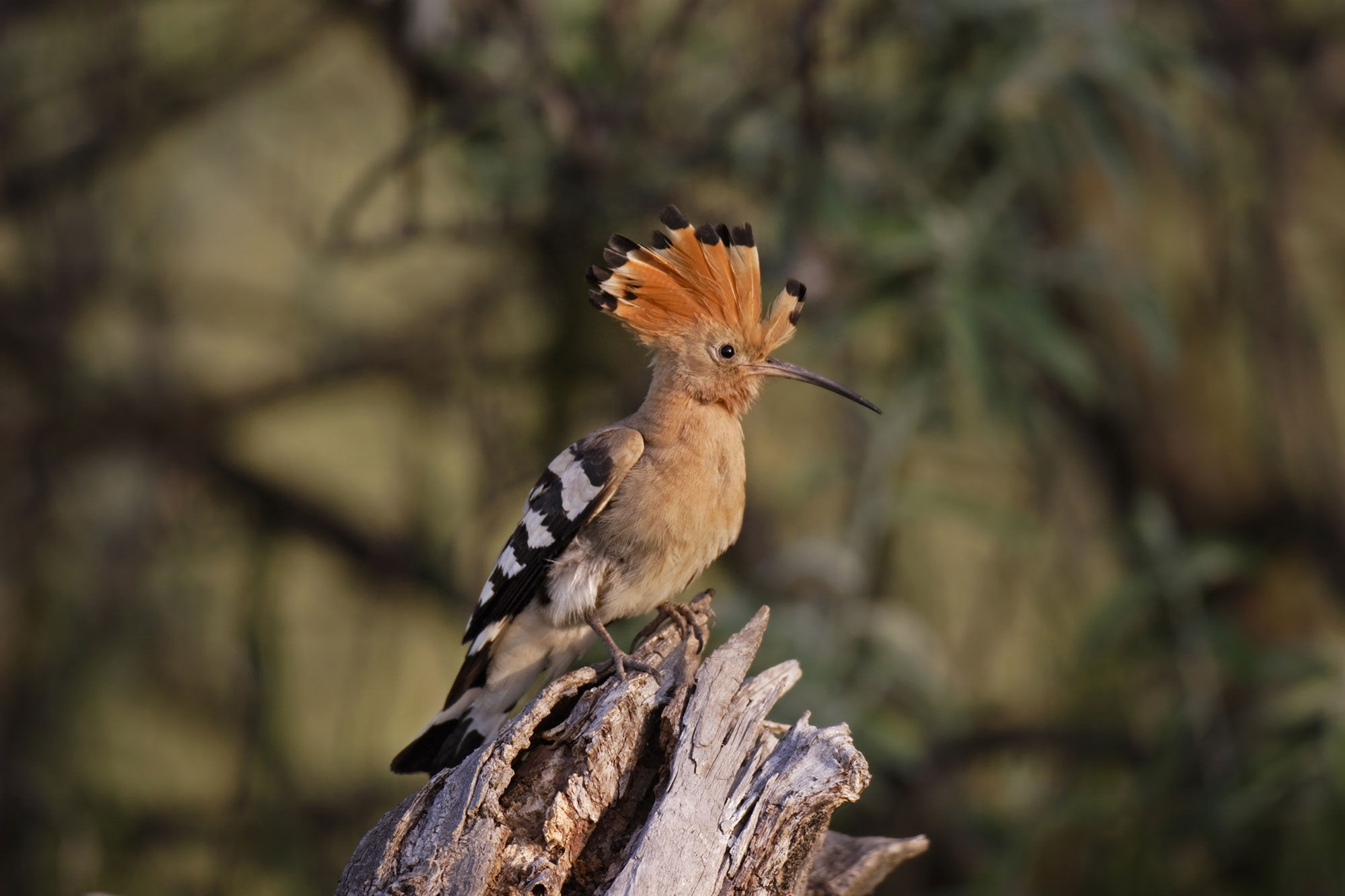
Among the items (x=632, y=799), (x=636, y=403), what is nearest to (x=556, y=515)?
(x=632, y=799)

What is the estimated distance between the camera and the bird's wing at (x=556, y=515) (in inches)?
79.9

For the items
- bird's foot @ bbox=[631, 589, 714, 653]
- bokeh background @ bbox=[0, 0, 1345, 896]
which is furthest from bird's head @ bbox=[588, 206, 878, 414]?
bokeh background @ bbox=[0, 0, 1345, 896]

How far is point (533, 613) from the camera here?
6.94 feet

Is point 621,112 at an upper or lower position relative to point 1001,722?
upper

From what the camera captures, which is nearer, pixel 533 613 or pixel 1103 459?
pixel 533 613

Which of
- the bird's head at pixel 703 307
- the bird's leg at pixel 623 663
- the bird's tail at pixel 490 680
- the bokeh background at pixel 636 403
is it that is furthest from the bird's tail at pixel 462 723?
the bokeh background at pixel 636 403

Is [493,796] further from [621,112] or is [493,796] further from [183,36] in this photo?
[183,36]

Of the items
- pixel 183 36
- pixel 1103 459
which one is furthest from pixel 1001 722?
pixel 183 36

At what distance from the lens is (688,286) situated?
210 centimetres

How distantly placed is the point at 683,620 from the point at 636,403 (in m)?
1.86

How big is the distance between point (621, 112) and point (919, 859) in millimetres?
2657

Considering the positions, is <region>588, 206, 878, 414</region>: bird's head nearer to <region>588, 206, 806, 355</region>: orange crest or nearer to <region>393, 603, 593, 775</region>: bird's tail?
<region>588, 206, 806, 355</region>: orange crest

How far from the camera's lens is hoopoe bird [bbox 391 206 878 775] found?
202 centimetres

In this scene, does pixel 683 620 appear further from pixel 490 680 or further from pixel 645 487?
pixel 490 680
